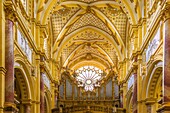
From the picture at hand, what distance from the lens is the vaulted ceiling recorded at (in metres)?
28.8

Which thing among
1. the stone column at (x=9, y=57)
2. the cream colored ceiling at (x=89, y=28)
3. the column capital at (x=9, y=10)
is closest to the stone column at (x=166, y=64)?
the stone column at (x=9, y=57)

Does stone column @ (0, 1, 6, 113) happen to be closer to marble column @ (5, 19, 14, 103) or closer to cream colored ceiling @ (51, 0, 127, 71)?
marble column @ (5, 19, 14, 103)

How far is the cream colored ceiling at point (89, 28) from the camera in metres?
29.2

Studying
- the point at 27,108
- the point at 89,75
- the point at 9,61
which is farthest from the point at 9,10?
the point at 89,75

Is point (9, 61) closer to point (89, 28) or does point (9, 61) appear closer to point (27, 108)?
point (27, 108)

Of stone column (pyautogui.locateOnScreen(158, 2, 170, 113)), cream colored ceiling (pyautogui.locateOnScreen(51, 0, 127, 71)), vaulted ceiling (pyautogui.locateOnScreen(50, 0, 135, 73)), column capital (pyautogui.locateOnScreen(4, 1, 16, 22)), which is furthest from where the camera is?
cream colored ceiling (pyautogui.locateOnScreen(51, 0, 127, 71))

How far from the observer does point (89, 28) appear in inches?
1283

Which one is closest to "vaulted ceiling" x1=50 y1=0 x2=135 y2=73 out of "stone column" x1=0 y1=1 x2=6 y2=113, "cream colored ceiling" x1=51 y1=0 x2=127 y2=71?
"cream colored ceiling" x1=51 y1=0 x2=127 y2=71

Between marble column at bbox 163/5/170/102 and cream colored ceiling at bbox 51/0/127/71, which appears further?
cream colored ceiling at bbox 51/0/127/71

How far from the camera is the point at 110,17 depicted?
29766 mm

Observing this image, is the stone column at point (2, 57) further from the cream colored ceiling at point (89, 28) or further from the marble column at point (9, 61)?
the cream colored ceiling at point (89, 28)

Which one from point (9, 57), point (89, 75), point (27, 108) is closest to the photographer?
point (9, 57)

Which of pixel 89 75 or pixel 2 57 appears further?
pixel 89 75

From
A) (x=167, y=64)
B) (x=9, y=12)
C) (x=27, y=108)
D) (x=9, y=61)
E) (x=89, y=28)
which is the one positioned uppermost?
(x=89, y=28)
